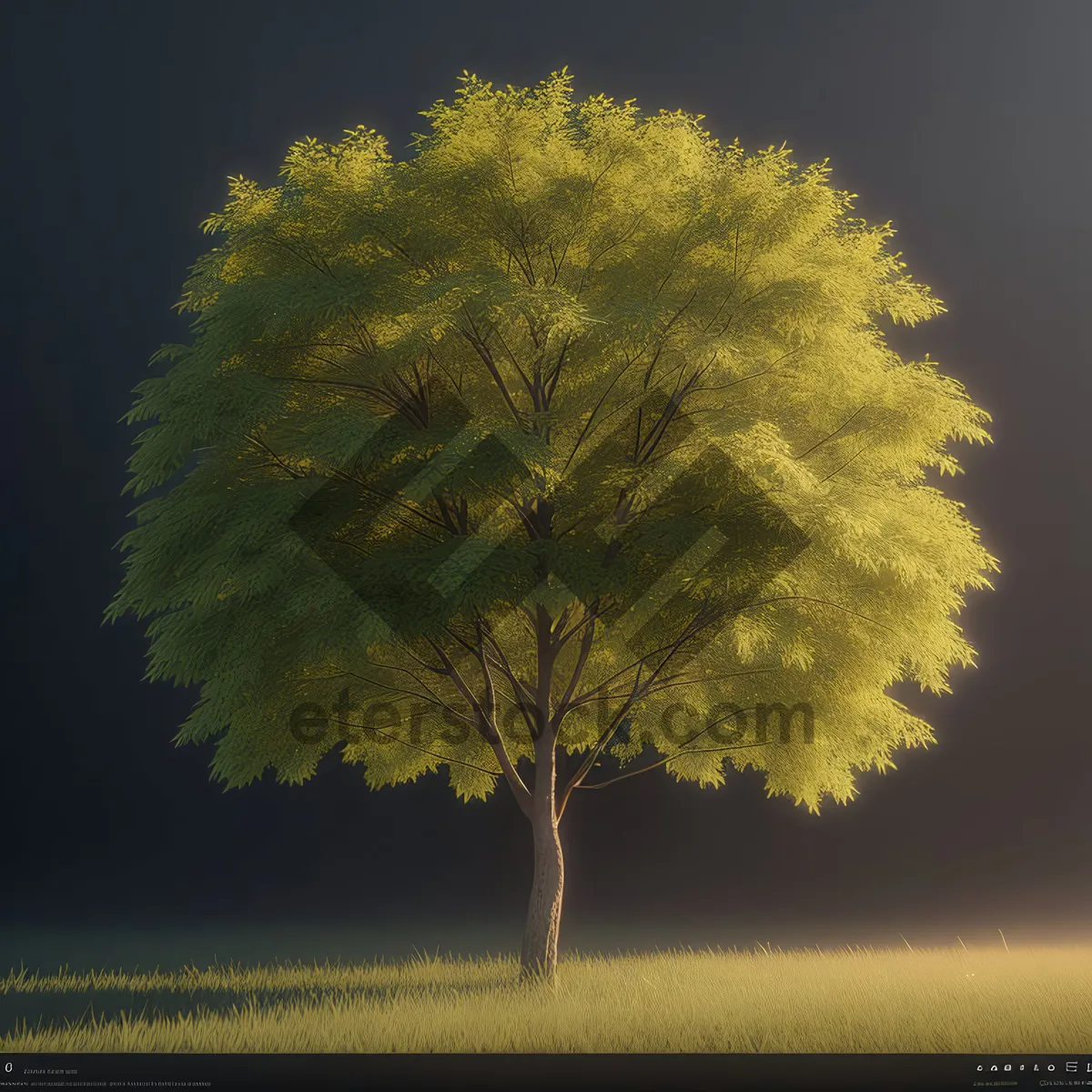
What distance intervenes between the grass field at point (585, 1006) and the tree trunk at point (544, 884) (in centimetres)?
37

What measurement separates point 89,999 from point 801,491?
9438 mm

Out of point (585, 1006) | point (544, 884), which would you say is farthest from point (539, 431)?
point (585, 1006)

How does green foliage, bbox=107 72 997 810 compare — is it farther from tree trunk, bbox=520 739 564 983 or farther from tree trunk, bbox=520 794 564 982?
tree trunk, bbox=520 794 564 982

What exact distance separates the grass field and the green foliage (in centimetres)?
274

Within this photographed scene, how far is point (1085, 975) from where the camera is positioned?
1262 cm

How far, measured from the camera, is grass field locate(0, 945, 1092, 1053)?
33.0 feet

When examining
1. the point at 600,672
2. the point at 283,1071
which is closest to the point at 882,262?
the point at 600,672

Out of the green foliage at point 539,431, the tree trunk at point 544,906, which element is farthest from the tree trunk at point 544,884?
the green foliage at point 539,431

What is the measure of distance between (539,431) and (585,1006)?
563 centimetres

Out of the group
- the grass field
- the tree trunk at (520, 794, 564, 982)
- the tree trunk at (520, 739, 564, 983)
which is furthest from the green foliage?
the grass field

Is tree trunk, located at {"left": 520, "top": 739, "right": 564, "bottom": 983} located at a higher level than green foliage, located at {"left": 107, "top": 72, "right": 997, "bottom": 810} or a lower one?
lower

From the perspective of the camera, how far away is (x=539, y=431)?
11.8 m

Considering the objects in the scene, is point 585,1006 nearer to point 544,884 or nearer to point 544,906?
point 544,906

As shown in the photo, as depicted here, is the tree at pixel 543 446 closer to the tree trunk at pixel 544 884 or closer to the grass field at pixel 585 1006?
the tree trunk at pixel 544 884
